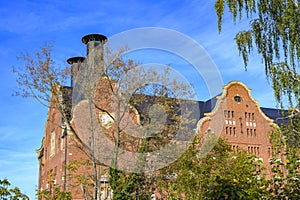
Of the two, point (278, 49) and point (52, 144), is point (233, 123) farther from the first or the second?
point (278, 49)

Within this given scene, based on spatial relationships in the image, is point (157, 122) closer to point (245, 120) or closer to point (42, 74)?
point (42, 74)

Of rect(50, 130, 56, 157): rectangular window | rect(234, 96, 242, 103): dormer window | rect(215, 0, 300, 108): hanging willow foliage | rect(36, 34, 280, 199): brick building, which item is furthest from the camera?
rect(234, 96, 242, 103): dormer window

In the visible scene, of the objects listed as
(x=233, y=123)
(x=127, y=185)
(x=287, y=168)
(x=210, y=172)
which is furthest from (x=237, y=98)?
(x=287, y=168)

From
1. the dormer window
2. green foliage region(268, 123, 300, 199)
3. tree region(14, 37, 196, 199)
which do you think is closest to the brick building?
the dormer window

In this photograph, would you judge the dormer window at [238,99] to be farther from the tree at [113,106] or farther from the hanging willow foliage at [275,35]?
the hanging willow foliage at [275,35]

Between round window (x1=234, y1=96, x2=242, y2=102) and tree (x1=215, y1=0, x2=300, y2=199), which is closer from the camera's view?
tree (x1=215, y1=0, x2=300, y2=199)

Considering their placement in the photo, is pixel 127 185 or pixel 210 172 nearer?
pixel 210 172

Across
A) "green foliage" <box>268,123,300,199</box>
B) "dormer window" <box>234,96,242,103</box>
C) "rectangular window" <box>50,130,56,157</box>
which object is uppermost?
"dormer window" <box>234,96,242,103</box>

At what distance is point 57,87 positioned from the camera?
17.7m

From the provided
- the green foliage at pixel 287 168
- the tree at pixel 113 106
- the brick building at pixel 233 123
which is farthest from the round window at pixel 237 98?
the green foliage at pixel 287 168

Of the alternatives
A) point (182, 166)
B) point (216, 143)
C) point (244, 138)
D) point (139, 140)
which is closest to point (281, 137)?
point (182, 166)

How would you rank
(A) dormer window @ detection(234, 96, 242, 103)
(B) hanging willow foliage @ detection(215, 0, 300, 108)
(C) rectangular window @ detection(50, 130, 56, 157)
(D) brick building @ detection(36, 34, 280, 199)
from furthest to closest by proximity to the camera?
(A) dormer window @ detection(234, 96, 242, 103), (D) brick building @ detection(36, 34, 280, 199), (C) rectangular window @ detection(50, 130, 56, 157), (B) hanging willow foliage @ detection(215, 0, 300, 108)

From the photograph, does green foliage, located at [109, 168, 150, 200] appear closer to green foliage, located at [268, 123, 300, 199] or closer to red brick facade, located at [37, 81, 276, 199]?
green foliage, located at [268, 123, 300, 199]

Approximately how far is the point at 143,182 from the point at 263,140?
1785cm
